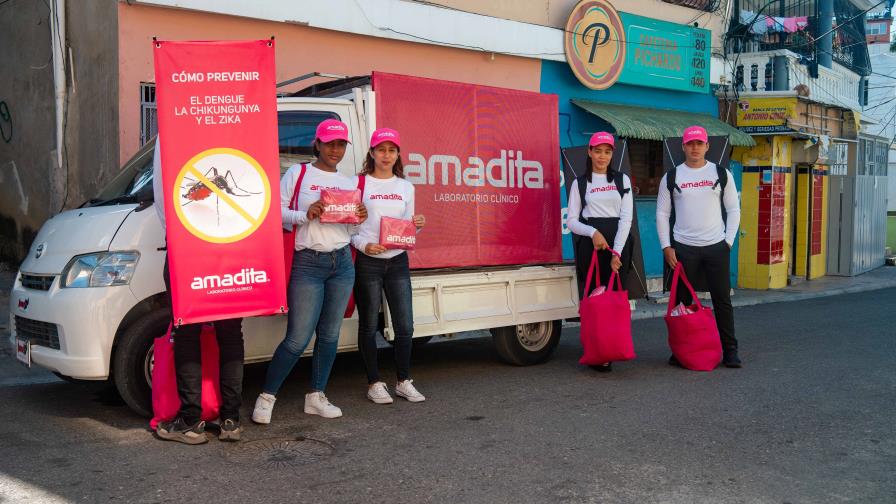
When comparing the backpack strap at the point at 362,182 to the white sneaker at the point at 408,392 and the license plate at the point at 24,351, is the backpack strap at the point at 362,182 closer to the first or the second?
the white sneaker at the point at 408,392

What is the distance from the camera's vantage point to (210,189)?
5.02 meters

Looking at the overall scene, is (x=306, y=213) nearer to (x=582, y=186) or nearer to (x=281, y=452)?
(x=281, y=452)

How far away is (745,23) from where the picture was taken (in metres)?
17.4

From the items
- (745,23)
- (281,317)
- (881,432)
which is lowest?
(881,432)

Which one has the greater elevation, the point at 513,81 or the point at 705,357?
the point at 513,81

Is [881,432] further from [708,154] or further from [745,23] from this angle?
[745,23]

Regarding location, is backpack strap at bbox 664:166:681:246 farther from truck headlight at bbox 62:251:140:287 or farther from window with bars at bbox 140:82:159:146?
window with bars at bbox 140:82:159:146

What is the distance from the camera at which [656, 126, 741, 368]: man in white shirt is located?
24.5 ft

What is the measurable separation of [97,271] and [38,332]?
62 cm

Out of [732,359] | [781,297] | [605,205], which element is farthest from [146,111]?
[781,297]

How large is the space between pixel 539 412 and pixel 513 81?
8.19 meters

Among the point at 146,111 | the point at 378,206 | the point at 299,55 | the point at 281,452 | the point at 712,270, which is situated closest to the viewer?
the point at 281,452

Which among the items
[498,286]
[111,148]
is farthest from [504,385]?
[111,148]

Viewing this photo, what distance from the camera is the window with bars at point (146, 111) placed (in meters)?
9.60
